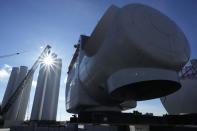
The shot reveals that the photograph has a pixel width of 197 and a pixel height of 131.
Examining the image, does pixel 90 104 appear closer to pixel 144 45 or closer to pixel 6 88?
pixel 144 45

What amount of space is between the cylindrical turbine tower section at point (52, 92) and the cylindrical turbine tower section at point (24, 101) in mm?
18338

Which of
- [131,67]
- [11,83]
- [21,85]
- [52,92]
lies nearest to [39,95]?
[52,92]

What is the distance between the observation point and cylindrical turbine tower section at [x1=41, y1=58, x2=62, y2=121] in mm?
58469

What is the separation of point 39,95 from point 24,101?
791 inches

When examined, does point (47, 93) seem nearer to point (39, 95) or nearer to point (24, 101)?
point (39, 95)

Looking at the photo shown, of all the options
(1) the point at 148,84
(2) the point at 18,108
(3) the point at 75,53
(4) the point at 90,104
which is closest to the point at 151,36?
(1) the point at 148,84

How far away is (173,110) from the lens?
4234 centimetres

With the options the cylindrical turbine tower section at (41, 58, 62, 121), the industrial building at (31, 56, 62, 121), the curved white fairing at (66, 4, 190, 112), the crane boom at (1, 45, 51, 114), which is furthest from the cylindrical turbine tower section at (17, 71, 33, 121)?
the curved white fairing at (66, 4, 190, 112)

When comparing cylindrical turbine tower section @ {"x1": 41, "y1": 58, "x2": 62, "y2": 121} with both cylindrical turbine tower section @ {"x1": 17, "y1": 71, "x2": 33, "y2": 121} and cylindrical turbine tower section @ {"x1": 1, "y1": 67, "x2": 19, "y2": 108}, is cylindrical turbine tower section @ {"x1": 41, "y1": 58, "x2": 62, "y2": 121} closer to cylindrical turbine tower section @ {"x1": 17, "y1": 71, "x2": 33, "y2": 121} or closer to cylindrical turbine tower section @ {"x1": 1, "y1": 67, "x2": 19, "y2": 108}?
cylindrical turbine tower section @ {"x1": 17, "y1": 71, "x2": 33, "y2": 121}

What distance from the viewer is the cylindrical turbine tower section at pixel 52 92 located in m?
58.5

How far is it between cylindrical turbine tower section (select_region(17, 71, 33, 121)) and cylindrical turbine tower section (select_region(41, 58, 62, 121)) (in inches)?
722

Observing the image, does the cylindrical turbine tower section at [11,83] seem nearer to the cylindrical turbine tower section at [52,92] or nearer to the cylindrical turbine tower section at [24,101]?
the cylindrical turbine tower section at [24,101]

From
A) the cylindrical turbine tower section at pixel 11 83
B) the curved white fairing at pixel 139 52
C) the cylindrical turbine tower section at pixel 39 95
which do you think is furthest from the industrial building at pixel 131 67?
the cylindrical turbine tower section at pixel 11 83

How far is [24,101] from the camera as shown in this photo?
2938 inches
